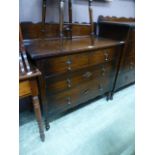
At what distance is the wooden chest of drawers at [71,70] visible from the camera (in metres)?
1.38

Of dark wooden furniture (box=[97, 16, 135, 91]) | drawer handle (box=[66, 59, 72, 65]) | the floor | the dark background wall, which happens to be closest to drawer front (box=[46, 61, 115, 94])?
drawer handle (box=[66, 59, 72, 65])

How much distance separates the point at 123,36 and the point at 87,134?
3.71ft

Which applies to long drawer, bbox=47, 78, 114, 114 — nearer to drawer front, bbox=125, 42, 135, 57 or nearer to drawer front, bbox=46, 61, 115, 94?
drawer front, bbox=46, 61, 115, 94

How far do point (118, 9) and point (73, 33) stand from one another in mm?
926

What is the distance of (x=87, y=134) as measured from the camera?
5.34ft

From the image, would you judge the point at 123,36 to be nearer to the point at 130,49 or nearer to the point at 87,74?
the point at 130,49

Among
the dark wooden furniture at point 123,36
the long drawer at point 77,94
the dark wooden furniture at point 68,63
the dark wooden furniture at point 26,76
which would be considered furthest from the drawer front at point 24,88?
the dark wooden furniture at point 123,36

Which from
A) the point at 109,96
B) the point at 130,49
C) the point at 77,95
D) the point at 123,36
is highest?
the point at 123,36

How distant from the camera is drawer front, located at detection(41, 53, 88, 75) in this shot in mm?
1372

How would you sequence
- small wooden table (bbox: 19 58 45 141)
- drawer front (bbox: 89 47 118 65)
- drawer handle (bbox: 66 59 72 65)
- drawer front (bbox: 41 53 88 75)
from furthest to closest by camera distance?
drawer front (bbox: 89 47 118 65) < drawer handle (bbox: 66 59 72 65) < drawer front (bbox: 41 53 88 75) < small wooden table (bbox: 19 58 45 141)

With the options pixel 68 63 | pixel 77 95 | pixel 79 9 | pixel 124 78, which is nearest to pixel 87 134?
pixel 77 95

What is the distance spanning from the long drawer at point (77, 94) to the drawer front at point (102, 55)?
23 centimetres

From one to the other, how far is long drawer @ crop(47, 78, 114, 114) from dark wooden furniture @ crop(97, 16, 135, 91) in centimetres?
25
